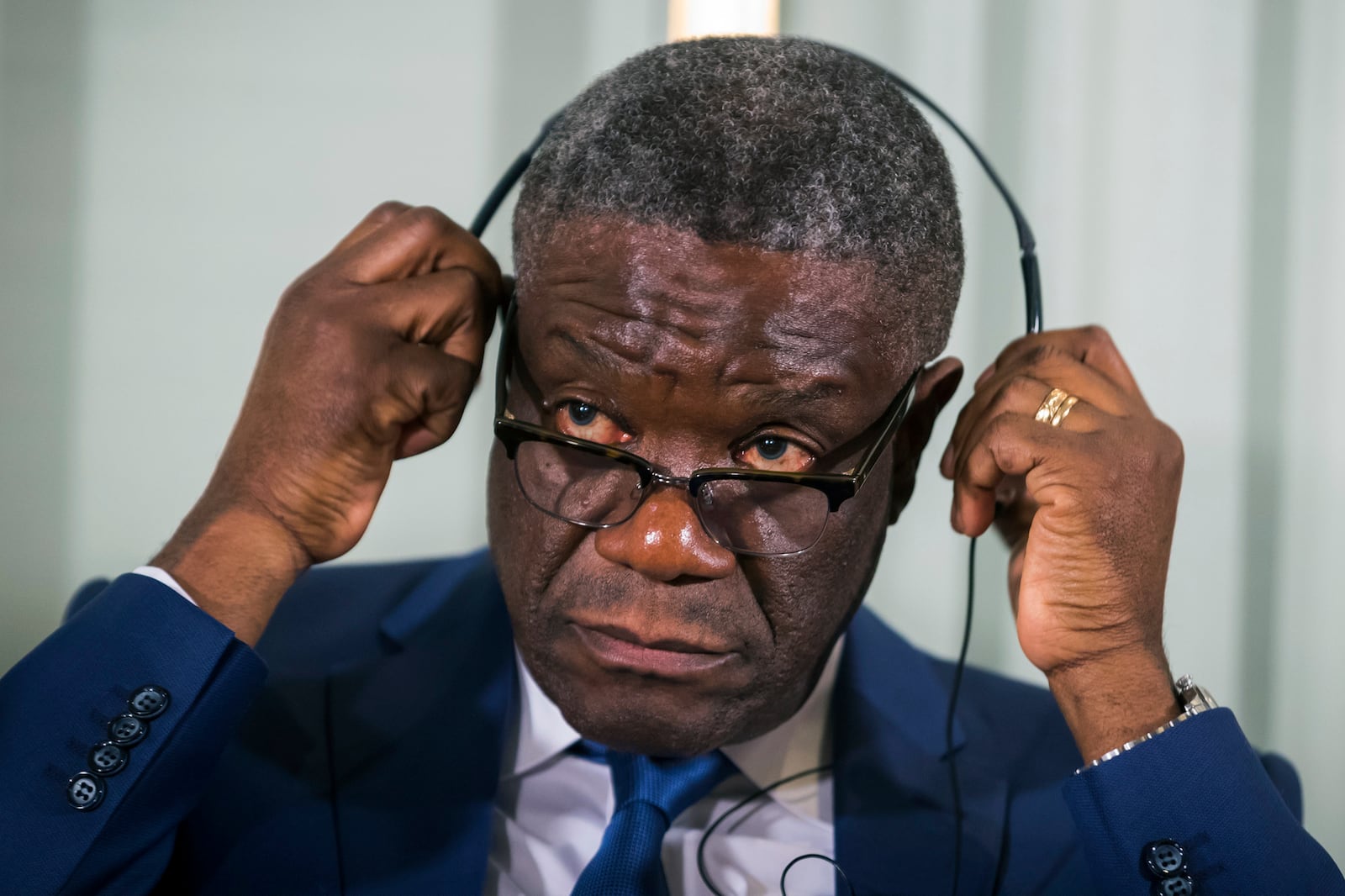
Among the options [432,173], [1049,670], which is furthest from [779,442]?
[432,173]

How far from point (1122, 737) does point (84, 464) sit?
6.11 ft

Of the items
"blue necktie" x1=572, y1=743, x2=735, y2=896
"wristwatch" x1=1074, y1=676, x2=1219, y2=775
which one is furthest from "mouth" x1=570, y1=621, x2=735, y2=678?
"wristwatch" x1=1074, y1=676, x2=1219, y2=775

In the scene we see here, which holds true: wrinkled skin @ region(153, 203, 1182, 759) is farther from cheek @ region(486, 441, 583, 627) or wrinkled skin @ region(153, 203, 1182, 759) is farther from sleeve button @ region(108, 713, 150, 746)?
sleeve button @ region(108, 713, 150, 746)

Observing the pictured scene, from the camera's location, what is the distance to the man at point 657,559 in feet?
4.34

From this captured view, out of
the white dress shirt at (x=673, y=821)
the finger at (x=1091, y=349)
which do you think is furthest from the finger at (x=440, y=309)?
the finger at (x=1091, y=349)

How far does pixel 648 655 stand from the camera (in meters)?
1.35

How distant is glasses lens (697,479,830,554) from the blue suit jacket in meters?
0.46

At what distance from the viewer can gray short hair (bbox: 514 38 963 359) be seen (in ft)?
4.33

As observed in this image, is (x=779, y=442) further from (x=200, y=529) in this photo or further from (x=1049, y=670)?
(x=200, y=529)

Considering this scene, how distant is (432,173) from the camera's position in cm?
227

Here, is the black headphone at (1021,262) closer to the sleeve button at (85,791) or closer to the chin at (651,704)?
the chin at (651,704)

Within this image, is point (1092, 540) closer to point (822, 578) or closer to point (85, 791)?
point (822, 578)

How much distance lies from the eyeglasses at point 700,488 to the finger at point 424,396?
0.09 metres

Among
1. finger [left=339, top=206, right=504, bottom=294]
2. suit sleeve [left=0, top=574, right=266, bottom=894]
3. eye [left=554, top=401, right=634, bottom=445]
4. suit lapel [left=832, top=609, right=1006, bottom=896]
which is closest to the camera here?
suit sleeve [left=0, top=574, right=266, bottom=894]
